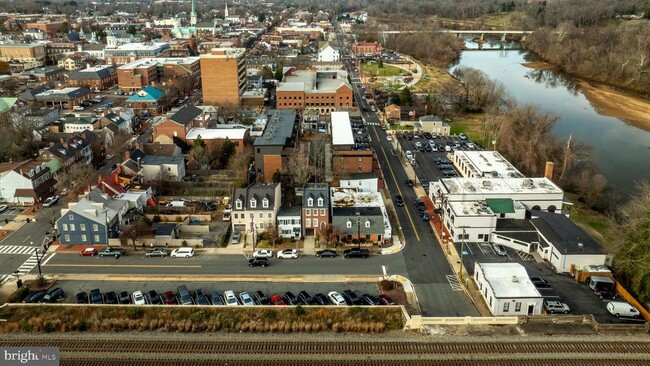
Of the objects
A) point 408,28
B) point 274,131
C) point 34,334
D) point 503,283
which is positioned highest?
point 408,28

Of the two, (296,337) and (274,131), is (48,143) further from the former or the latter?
(296,337)

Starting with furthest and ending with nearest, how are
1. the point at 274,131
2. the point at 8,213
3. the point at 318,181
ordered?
1. the point at 274,131
2. the point at 318,181
3. the point at 8,213

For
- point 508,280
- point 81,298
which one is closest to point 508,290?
point 508,280

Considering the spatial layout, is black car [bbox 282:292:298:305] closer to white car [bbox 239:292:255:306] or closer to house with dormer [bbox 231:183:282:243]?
white car [bbox 239:292:255:306]

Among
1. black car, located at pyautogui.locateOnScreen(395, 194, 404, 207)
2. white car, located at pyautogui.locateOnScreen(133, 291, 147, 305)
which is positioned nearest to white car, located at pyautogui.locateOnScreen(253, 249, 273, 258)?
white car, located at pyautogui.locateOnScreen(133, 291, 147, 305)

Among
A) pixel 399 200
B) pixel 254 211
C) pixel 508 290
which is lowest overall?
pixel 399 200

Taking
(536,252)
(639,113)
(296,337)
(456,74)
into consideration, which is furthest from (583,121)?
(296,337)

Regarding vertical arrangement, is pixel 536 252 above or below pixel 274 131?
below

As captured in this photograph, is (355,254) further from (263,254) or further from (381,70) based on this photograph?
(381,70)
